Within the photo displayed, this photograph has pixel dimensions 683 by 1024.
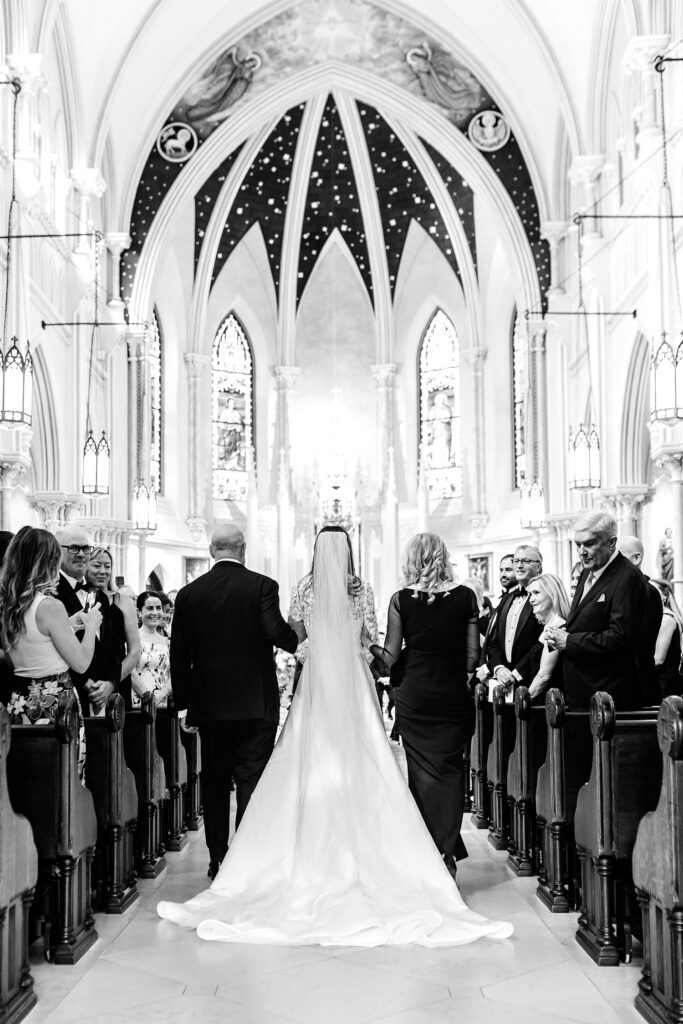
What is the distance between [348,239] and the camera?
75.5 ft

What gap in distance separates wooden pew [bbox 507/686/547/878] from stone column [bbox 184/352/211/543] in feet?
51.4

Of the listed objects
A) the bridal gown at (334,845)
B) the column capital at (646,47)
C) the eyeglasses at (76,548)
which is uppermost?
the column capital at (646,47)

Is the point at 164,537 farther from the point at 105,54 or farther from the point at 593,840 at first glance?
the point at 593,840

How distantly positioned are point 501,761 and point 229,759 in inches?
71.7

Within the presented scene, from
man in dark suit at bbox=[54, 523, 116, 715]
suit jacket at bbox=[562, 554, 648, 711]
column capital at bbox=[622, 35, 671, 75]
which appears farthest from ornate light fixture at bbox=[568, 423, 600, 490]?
man in dark suit at bbox=[54, 523, 116, 715]

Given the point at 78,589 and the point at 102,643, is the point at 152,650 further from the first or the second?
the point at 102,643

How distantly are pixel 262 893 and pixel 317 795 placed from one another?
545mm

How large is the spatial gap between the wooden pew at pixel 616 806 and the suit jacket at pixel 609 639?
522mm

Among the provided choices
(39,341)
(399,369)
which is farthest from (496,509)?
(39,341)

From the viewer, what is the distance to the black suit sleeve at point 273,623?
5.66 m

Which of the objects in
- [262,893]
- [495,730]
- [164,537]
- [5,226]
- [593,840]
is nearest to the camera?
[593,840]

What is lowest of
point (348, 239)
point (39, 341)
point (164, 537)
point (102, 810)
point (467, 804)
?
point (467, 804)

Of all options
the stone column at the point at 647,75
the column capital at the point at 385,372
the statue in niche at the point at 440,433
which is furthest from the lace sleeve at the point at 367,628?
the column capital at the point at 385,372

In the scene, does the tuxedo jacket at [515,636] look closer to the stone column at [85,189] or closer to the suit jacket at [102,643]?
the suit jacket at [102,643]
